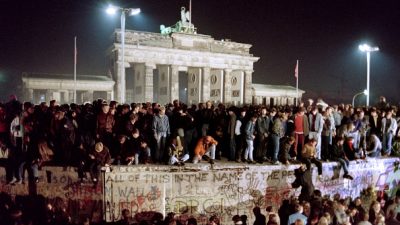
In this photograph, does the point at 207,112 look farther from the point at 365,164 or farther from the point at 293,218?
the point at 365,164

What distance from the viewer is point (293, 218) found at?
11.4 meters

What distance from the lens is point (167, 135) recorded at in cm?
1287

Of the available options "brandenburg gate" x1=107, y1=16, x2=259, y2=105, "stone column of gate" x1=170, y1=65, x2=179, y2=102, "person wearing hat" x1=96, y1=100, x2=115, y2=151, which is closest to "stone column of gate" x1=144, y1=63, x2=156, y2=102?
"brandenburg gate" x1=107, y1=16, x2=259, y2=105

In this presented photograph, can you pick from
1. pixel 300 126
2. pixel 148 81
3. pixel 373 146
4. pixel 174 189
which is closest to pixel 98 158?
pixel 174 189

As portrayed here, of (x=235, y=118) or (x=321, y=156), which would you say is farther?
(x=321, y=156)

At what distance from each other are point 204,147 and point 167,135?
132cm

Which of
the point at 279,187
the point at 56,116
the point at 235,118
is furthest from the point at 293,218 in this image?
the point at 56,116

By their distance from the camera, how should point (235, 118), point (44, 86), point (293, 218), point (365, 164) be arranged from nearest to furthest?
point (293, 218) → point (235, 118) → point (365, 164) → point (44, 86)

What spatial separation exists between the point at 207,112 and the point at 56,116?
5047 mm

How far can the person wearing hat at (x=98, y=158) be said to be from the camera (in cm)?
1137

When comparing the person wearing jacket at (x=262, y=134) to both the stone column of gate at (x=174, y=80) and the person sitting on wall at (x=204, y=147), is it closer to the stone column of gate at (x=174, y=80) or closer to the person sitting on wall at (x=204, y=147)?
the person sitting on wall at (x=204, y=147)

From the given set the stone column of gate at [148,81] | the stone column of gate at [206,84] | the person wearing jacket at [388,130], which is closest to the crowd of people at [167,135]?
the person wearing jacket at [388,130]

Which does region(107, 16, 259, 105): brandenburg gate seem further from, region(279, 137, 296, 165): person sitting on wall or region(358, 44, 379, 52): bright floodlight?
region(279, 137, 296, 165): person sitting on wall

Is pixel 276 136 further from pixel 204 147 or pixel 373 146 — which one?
pixel 373 146
